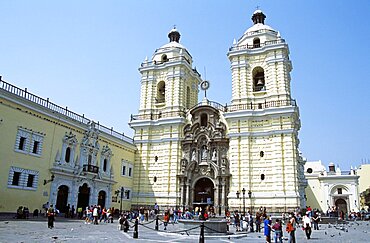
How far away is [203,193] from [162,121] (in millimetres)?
9251

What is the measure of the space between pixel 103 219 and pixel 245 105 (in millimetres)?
17315

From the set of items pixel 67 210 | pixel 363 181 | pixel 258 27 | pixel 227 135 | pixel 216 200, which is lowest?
pixel 67 210

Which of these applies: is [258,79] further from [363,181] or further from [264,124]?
[363,181]

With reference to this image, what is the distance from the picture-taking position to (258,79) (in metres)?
35.5

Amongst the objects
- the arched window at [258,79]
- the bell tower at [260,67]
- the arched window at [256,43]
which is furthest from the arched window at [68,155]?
the arched window at [256,43]

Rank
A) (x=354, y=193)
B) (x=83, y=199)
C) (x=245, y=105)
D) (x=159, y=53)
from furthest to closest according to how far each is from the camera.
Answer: (x=354, y=193)
(x=159, y=53)
(x=245, y=105)
(x=83, y=199)

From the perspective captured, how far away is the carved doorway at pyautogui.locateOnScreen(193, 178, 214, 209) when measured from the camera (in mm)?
33781

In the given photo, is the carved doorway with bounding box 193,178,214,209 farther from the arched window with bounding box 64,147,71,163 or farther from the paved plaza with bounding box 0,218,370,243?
the paved plaza with bounding box 0,218,370,243

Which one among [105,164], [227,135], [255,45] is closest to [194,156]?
[227,135]

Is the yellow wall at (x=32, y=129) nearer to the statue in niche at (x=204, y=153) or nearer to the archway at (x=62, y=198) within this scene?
the archway at (x=62, y=198)

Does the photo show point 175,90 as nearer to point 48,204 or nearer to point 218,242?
point 48,204

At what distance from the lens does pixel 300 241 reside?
50.9 ft

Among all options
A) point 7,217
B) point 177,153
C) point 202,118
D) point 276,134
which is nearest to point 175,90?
point 202,118

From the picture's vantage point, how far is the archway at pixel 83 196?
29.6 metres
